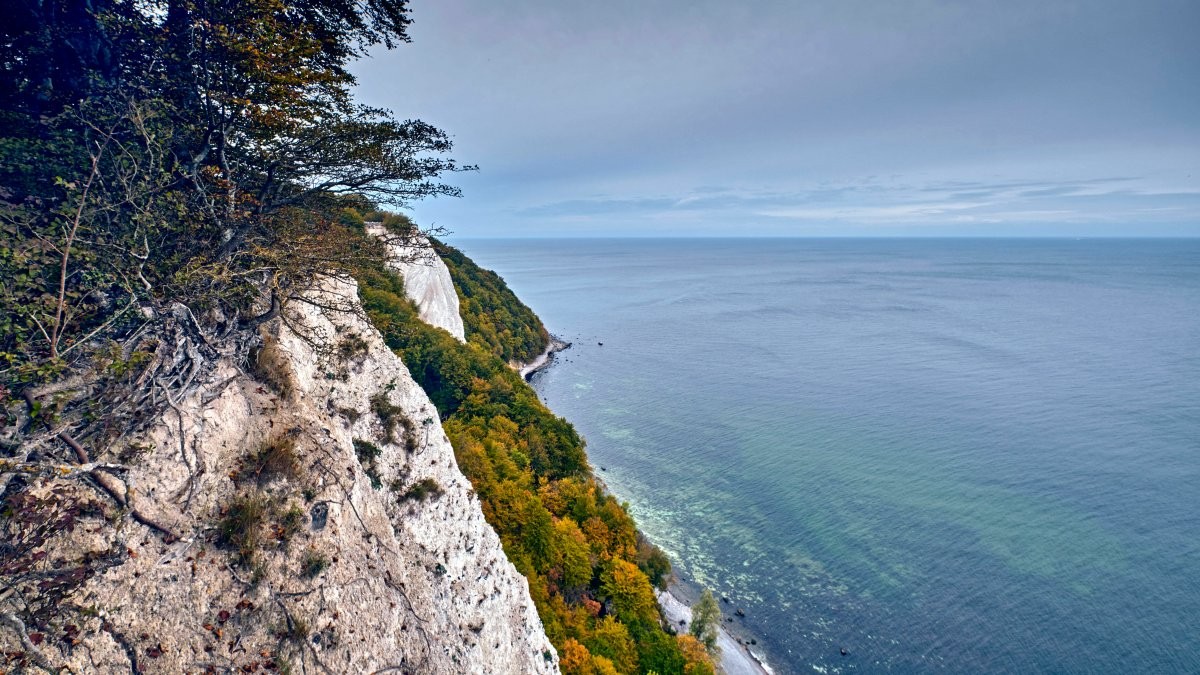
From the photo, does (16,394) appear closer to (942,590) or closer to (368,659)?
(368,659)

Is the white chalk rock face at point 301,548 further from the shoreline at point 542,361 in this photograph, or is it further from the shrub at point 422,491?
the shoreline at point 542,361

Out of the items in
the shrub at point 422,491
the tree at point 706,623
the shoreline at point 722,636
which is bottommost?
the shoreline at point 722,636

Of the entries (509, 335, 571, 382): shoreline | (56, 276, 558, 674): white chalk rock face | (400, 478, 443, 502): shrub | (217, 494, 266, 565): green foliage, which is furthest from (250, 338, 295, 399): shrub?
(509, 335, 571, 382): shoreline

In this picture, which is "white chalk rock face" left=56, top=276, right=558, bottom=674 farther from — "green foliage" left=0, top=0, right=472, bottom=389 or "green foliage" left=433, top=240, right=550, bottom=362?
"green foliage" left=433, top=240, right=550, bottom=362

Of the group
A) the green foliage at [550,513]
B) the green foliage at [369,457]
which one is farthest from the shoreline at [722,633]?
the green foliage at [369,457]

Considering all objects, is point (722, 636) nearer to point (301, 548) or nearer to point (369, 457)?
point (369, 457)
